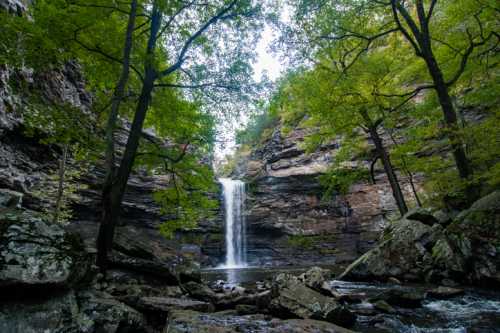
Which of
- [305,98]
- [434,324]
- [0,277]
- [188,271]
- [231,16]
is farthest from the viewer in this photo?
[305,98]

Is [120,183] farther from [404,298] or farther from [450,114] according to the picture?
[450,114]

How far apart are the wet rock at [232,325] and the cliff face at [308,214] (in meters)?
22.9

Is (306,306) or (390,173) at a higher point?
(390,173)

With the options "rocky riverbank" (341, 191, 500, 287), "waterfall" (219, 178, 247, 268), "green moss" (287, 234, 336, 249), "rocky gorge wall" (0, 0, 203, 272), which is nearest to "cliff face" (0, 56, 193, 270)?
"rocky gorge wall" (0, 0, 203, 272)

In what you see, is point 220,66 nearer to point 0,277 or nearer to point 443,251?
point 0,277

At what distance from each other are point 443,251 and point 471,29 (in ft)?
26.8

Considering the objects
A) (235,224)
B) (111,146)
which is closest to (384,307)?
(111,146)

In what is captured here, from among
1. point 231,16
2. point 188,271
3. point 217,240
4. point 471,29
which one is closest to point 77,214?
point 217,240

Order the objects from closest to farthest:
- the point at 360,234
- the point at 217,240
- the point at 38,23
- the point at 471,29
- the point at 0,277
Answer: the point at 0,277 → the point at 38,23 → the point at 471,29 → the point at 360,234 → the point at 217,240

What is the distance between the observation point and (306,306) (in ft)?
17.1

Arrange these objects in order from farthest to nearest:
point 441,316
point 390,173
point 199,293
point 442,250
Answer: point 390,173 → point 442,250 → point 199,293 → point 441,316

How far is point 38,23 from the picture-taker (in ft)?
22.9

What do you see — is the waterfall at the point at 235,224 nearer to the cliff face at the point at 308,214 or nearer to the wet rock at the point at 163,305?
the cliff face at the point at 308,214

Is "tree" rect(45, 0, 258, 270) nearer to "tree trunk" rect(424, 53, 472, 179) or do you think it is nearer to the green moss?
"tree trunk" rect(424, 53, 472, 179)
